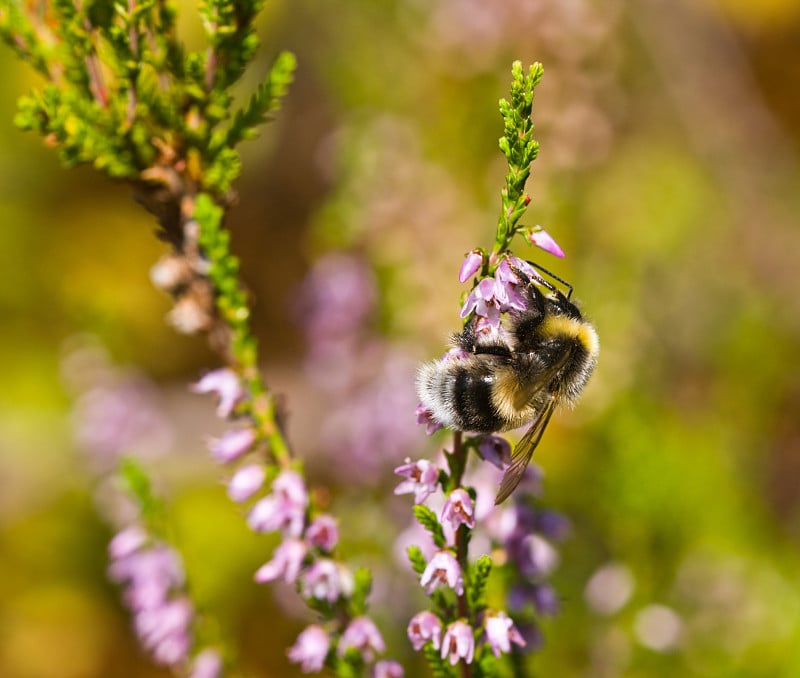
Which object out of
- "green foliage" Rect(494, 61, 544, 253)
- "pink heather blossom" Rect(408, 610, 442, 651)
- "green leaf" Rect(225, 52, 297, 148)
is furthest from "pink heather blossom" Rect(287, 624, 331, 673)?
"green leaf" Rect(225, 52, 297, 148)

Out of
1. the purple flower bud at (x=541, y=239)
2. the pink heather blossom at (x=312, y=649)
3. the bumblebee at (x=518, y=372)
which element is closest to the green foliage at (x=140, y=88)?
the bumblebee at (x=518, y=372)

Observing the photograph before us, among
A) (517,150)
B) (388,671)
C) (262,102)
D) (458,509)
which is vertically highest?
(262,102)

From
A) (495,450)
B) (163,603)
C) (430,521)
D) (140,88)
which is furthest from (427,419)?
(163,603)

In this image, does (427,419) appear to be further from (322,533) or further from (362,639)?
(362,639)

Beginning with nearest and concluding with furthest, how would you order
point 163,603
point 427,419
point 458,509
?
point 458,509 → point 427,419 → point 163,603

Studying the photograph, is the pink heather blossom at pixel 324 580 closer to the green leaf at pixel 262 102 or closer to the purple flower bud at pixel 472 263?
the purple flower bud at pixel 472 263
